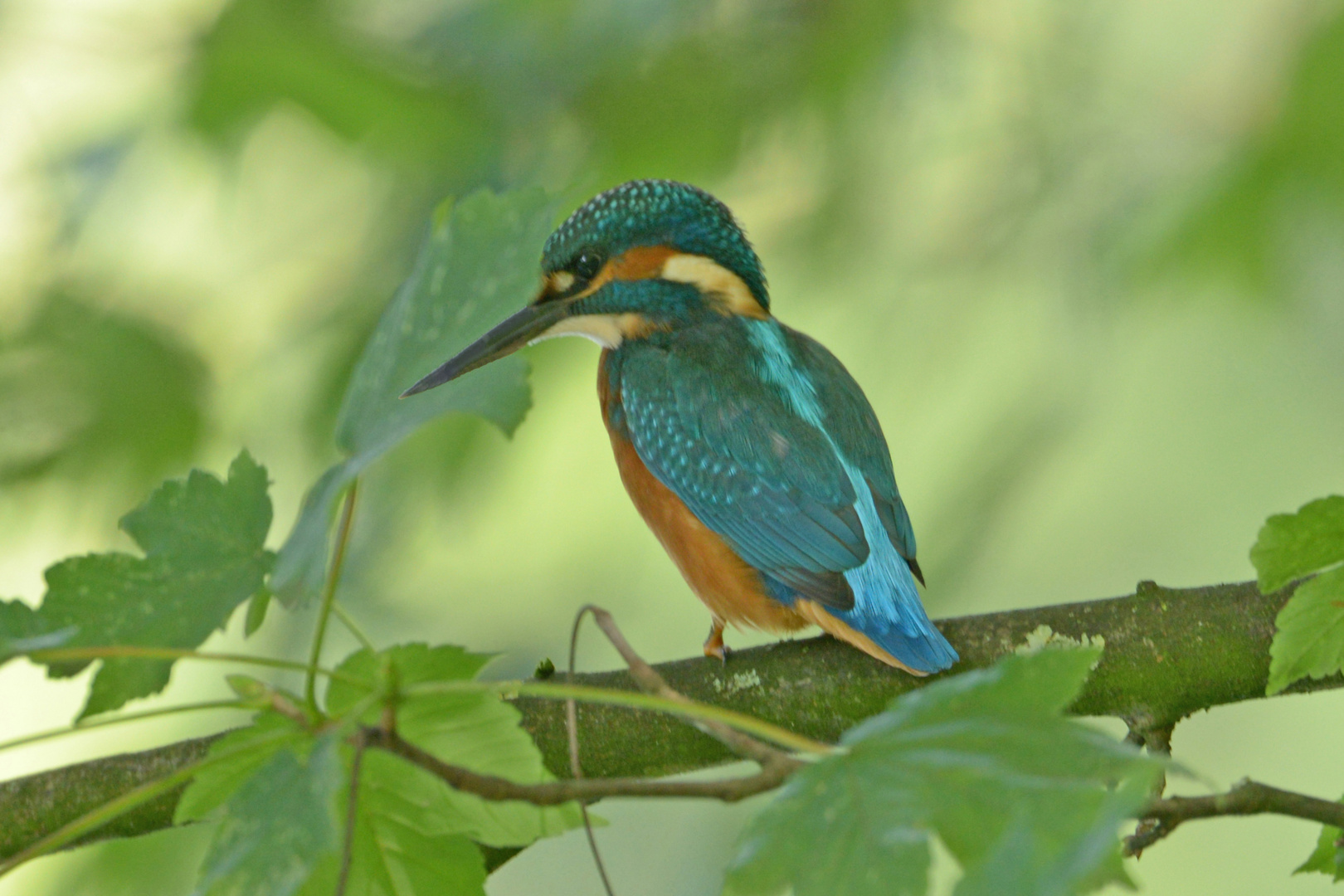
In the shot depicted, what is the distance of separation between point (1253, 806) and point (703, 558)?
59 centimetres

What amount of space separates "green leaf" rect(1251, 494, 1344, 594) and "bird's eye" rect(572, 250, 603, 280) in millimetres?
627

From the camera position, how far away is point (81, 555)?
67 centimetres

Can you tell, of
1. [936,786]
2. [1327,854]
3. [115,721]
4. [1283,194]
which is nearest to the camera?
[936,786]

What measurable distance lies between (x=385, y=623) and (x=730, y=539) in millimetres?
933

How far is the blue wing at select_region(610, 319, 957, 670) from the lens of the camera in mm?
1061

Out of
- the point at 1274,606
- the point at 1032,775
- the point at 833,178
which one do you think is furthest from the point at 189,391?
the point at 1032,775

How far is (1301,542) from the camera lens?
0.76 meters

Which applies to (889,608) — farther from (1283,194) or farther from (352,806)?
(1283,194)

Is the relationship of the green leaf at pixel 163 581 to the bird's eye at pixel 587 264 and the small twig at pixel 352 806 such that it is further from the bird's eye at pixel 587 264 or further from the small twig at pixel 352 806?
the bird's eye at pixel 587 264

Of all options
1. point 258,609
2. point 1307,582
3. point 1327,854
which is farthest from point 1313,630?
point 258,609

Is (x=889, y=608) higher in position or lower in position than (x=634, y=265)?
lower

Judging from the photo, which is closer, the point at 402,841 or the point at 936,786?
the point at 936,786

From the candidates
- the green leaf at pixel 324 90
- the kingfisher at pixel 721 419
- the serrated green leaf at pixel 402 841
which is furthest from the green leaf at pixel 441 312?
the green leaf at pixel 324 90

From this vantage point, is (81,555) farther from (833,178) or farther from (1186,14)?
(1186,14)
